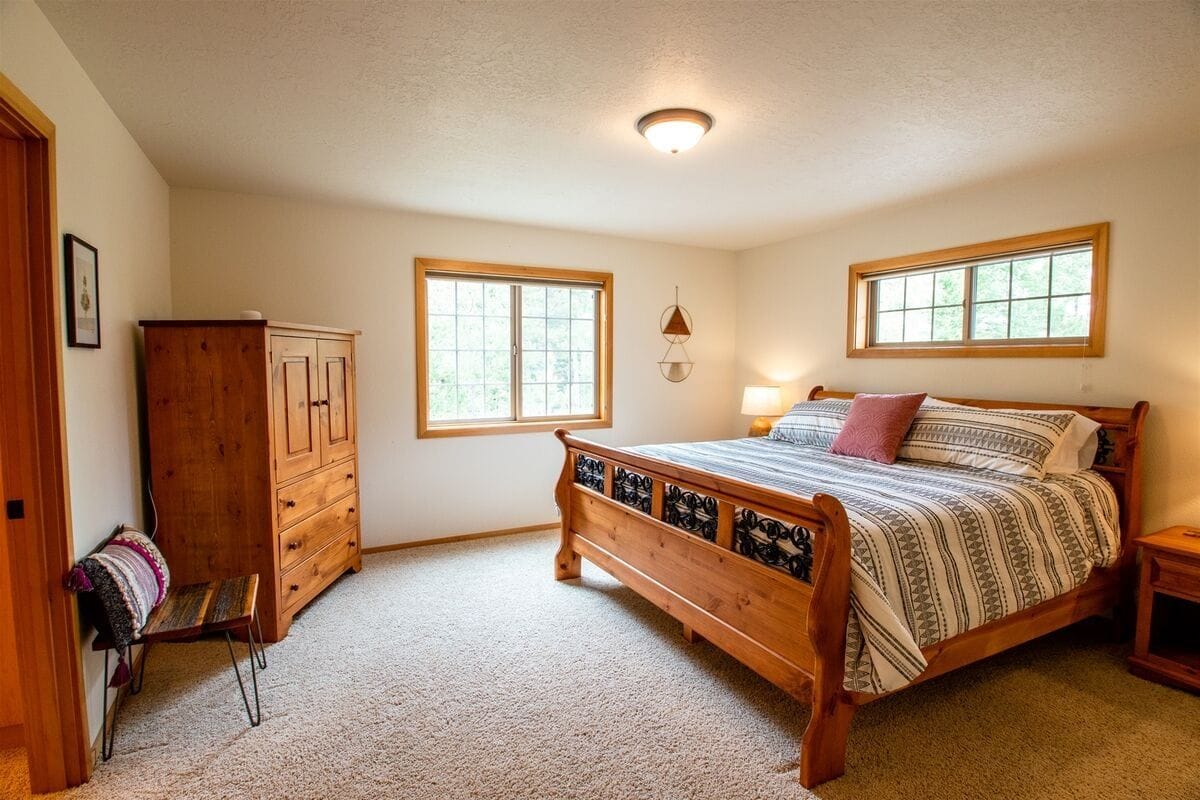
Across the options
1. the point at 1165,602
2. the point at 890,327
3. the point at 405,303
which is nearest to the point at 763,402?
the point at 890,327

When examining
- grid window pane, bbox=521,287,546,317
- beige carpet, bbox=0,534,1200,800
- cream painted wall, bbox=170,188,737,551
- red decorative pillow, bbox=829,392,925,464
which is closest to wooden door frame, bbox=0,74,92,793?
beige carpet, bbox=0,534,1200,800

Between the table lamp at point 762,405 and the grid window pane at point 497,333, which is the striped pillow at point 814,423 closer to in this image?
the table lamp at point 762,405

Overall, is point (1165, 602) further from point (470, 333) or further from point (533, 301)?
point (470, 333)

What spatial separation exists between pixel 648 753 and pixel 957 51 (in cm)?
250

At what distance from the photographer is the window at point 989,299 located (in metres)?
3.01

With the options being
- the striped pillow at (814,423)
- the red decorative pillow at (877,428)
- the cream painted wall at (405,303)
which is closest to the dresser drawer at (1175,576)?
the red decorative pillow at (877,428)

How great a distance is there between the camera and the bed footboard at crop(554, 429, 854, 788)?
1736 millimetres

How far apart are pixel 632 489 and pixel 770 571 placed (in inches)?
38.6

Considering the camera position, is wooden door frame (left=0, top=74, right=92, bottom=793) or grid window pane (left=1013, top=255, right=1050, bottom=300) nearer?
wooden door frame (left=0, top=74, right=92, bottom=793)

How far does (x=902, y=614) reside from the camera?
5.90 feet

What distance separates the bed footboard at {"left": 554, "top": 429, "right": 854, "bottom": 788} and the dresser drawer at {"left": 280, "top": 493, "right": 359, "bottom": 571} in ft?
4.71

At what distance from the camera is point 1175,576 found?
2.30 m

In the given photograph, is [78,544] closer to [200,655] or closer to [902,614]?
[200,655]

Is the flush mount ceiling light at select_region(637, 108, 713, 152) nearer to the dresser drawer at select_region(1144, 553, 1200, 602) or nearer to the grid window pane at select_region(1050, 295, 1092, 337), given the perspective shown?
the grid window pane at select_region(1050, 295, 1092, 337)
